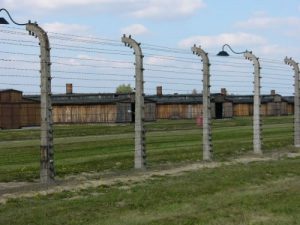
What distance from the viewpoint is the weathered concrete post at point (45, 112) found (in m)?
13.2

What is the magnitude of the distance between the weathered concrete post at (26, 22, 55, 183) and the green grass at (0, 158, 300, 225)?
138 centimetres

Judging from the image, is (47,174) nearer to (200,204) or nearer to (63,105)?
(200,204)

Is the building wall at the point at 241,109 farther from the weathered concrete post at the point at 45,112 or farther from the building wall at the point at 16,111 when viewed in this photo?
the weathered concrete post at the point at 45,112

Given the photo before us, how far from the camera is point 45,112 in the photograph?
43.8 feet

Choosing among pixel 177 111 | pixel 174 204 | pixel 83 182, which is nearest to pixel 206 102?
pixel 83 182

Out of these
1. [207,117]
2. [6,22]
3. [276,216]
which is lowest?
[276,216]

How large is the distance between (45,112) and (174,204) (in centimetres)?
434

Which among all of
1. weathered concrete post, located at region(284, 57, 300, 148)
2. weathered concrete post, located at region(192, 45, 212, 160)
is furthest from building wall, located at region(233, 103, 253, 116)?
weathered concrete post, located at region(192, 45, 212, 160)

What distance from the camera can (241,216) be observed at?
9125 millimetres

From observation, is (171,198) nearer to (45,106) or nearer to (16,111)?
(45,106)

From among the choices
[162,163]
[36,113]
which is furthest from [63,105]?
[162,163]

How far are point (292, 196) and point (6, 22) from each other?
629cm

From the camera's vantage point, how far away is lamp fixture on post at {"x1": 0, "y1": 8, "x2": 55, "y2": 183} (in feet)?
43.3

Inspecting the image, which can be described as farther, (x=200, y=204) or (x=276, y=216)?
(x=200, y=204)
